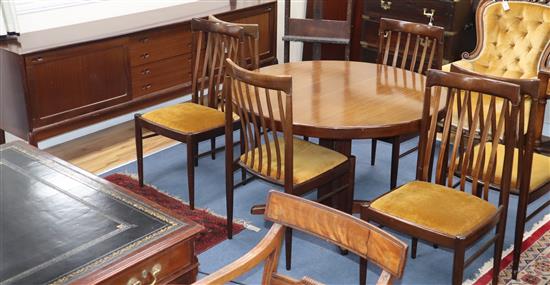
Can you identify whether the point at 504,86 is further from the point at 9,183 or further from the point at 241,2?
the point at 241,2

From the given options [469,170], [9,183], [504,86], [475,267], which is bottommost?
[475,267]

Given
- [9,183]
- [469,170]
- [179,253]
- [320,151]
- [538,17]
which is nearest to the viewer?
[179,253]

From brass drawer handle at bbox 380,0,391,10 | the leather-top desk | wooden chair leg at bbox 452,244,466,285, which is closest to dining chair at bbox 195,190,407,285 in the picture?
the leather-top desk

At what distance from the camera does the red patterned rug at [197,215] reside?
3.07 meters

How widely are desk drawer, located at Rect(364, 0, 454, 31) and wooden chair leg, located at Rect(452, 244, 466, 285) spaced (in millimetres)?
2589

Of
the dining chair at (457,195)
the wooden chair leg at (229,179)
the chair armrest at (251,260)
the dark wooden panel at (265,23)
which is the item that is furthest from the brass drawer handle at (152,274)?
the dark wooden panel at (265,23)

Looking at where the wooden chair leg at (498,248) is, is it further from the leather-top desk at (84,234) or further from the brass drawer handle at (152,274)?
the brass drawer handle at (152,274)

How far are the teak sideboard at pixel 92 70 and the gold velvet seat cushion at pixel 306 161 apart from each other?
1.26 metres

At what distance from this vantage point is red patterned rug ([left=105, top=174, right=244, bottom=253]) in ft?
10.1

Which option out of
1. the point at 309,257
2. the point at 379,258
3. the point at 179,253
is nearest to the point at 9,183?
the point at 179,253

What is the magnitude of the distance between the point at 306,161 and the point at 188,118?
0.81 metres

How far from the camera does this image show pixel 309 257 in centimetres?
295

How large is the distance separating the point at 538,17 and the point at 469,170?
5.31 feet

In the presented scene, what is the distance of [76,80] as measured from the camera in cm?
369
